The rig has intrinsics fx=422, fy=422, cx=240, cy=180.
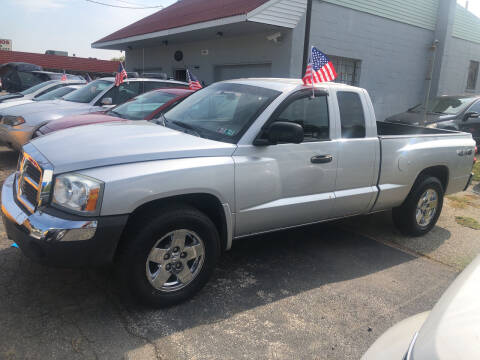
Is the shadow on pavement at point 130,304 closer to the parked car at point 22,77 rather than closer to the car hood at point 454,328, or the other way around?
the car hood at point 454,328

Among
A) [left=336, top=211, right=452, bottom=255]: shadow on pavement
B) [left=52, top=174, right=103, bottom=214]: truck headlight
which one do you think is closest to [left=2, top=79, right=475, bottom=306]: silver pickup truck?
[left=52, top=174, right=103, bottom=214]: truck headlight

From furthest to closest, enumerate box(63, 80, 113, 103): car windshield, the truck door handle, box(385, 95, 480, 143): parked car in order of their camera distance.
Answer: box(385, 95, 480, 143): parked car, box(63, 80, 113, 103): car windshield, the truck door handle

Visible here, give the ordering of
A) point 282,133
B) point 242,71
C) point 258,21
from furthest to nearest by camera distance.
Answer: point 242,71 → point 258,21 → point 282,133

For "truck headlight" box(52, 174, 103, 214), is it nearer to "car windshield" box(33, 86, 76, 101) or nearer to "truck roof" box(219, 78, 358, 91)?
"truck roof" box(219, 78, 358, 91)

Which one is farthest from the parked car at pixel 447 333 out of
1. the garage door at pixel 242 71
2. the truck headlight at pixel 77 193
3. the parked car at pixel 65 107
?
the garage door at pixel 242 71

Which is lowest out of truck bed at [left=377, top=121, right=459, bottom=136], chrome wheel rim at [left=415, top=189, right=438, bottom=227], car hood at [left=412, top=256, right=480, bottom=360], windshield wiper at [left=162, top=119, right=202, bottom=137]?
chrome wheel rim at [left=415, top=189, right=438, bottom=227]

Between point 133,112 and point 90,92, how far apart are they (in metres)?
2.44

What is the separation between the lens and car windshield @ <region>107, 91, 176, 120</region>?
6.49m

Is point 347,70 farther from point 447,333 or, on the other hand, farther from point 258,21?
point 447,333

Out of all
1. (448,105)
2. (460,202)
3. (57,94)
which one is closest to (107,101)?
(57,94)

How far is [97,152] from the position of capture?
308 cm

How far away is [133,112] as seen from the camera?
6.59 m

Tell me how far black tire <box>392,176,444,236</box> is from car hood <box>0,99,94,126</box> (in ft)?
18.1

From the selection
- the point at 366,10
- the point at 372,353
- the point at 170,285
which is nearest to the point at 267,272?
the point at 170,285
